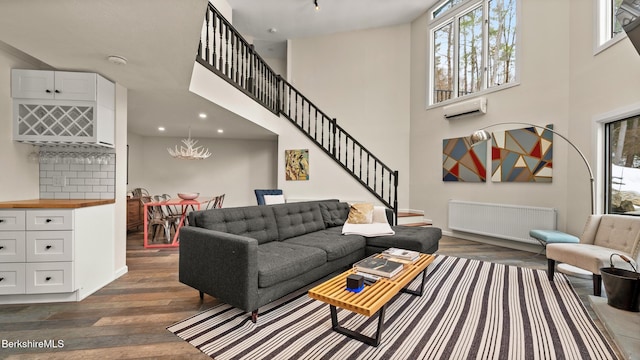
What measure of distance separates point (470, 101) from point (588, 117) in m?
1.69

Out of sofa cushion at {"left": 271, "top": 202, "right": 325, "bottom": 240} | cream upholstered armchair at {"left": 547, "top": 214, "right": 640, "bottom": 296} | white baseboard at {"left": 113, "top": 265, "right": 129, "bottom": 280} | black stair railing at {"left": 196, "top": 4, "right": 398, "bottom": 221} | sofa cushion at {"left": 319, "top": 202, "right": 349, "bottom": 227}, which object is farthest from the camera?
black stair railing at {"left": 196, "top": 4, "right": 398, "bottom": 221}

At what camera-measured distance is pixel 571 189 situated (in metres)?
3.94

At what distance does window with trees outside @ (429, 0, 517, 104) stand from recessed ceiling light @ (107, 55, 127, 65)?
542cm

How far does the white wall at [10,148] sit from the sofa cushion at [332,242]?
2.77m

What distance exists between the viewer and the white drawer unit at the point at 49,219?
241 cm

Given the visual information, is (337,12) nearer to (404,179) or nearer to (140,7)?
(404,179)

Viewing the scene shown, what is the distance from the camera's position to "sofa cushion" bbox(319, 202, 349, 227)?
3967 mm

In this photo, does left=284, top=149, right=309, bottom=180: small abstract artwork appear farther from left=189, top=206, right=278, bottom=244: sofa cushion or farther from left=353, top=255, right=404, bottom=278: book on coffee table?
left=353, top=255, right=404, bottom=278: book on coffee table

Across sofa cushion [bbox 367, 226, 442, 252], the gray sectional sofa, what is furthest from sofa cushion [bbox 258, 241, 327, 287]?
sofa cushion [bbox 367, 226, 442, 252]

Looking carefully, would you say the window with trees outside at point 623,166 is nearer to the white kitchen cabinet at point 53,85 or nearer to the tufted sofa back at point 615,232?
the tufted sofa back at point 615,232

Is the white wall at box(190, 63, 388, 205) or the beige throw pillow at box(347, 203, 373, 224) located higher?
the white wall at box(190, 63, 388, 205)

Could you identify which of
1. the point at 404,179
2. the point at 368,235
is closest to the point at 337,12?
the point at 404,179

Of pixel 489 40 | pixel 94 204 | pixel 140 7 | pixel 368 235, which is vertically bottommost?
pixel 368 235

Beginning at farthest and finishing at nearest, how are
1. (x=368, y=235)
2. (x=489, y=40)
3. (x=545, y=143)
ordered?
(x=489, y=40) < (x=545, y=143) < (x=368, y=235)
